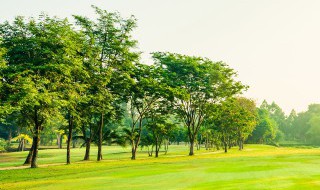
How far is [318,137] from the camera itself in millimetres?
179875

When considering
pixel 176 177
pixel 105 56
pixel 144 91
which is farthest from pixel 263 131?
pixel 176 177

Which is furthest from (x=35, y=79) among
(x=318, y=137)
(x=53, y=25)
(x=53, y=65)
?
(x=318, y=137)

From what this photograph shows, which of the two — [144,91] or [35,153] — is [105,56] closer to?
[144,91]

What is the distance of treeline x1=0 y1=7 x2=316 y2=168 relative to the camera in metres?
38.7

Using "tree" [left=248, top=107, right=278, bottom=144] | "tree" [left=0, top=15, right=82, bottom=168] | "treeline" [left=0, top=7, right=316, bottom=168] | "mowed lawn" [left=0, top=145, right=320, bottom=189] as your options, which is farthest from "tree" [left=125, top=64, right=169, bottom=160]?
"tree" [left=248, top=107, right=278, bottom=144]

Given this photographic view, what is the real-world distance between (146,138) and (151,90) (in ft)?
55.7

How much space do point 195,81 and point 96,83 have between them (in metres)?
26.1

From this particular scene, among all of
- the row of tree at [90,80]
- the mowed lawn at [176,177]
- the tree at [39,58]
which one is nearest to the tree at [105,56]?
the row of tree at [90,80]

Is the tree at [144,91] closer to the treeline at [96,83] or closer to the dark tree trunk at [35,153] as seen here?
the treeline at [96,83]

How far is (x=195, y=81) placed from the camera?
227 feet

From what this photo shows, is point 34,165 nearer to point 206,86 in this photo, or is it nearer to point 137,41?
point 137,41

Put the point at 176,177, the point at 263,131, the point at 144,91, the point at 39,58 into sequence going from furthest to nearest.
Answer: the point at 263,131 → the point at 144,91 → the point at 39,58 → the point at 176,177

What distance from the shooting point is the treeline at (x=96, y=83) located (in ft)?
127

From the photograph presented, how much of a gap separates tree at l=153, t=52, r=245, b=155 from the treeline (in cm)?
22
